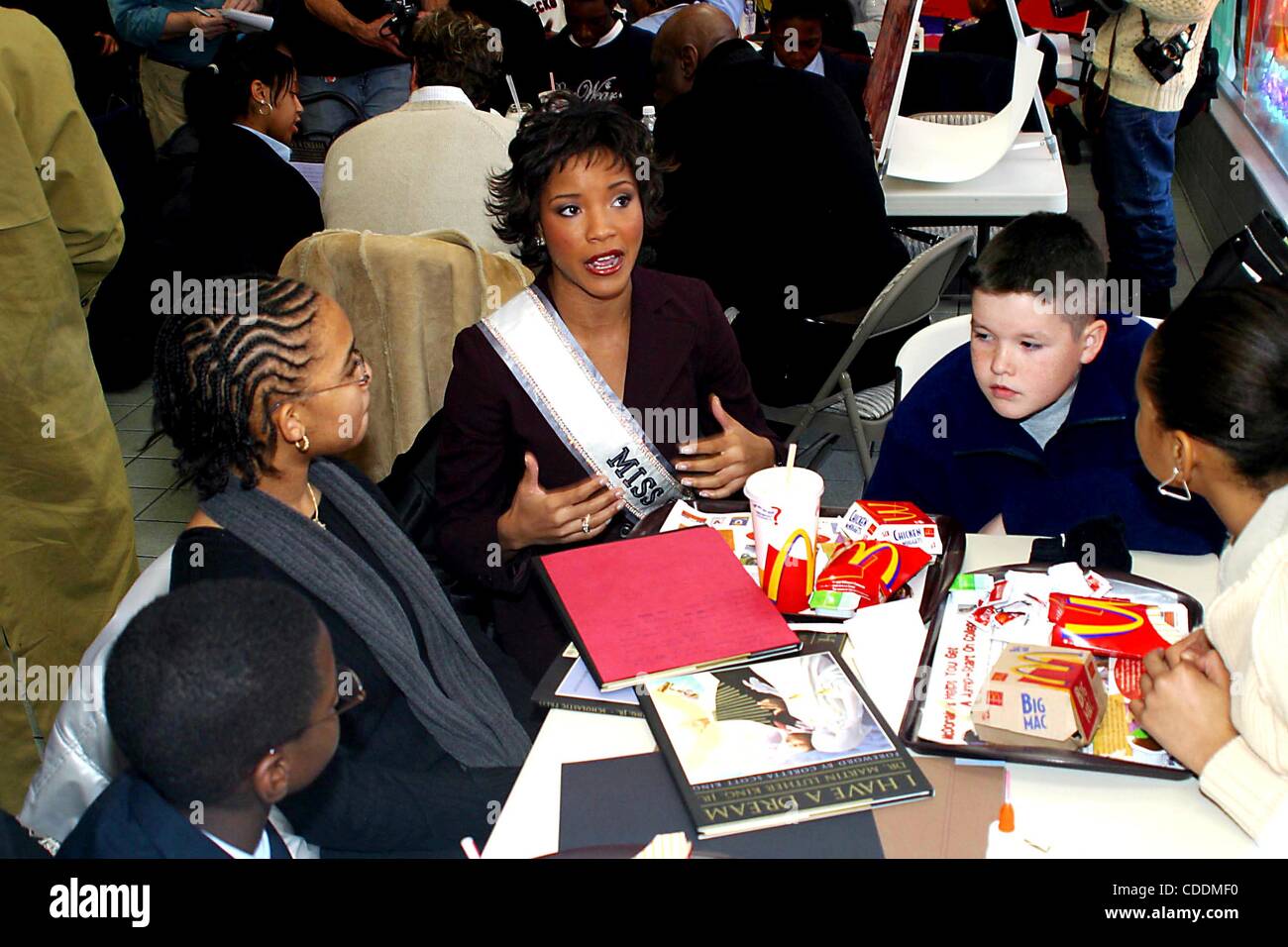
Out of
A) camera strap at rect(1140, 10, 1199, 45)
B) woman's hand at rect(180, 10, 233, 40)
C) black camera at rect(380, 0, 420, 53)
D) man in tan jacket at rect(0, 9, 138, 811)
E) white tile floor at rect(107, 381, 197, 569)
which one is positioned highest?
camera strap at rect(1140, 10, 1199, 45)

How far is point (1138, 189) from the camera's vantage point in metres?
4.18

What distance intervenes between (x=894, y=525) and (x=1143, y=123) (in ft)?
9.86

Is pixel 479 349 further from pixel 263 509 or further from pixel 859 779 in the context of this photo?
pixel 859 779

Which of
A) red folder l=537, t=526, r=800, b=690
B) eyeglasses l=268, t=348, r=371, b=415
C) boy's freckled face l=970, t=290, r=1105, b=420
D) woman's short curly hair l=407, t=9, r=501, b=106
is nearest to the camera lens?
red folder l=537, t=526, r=800, b=690

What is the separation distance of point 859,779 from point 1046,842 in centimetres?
20

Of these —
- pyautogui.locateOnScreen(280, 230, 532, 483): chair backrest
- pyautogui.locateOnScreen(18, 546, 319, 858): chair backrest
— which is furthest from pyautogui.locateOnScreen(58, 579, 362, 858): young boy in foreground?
pyautogui.locateOnScreen(280, 230, 532, 483): chair backrest

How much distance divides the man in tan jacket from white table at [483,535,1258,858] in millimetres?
1500

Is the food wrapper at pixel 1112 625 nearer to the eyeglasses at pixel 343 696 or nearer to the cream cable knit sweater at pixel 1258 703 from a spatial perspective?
the cream cable knit sweater at pixel 1258 703

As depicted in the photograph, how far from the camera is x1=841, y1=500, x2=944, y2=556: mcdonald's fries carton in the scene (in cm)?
168

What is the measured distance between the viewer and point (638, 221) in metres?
2.13

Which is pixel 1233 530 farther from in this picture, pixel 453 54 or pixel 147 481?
pixel 147 481

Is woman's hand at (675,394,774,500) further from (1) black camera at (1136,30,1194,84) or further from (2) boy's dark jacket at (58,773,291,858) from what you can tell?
(1) black camera at (1136,30,1194,84)

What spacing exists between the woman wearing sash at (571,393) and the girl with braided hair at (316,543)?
359mm
